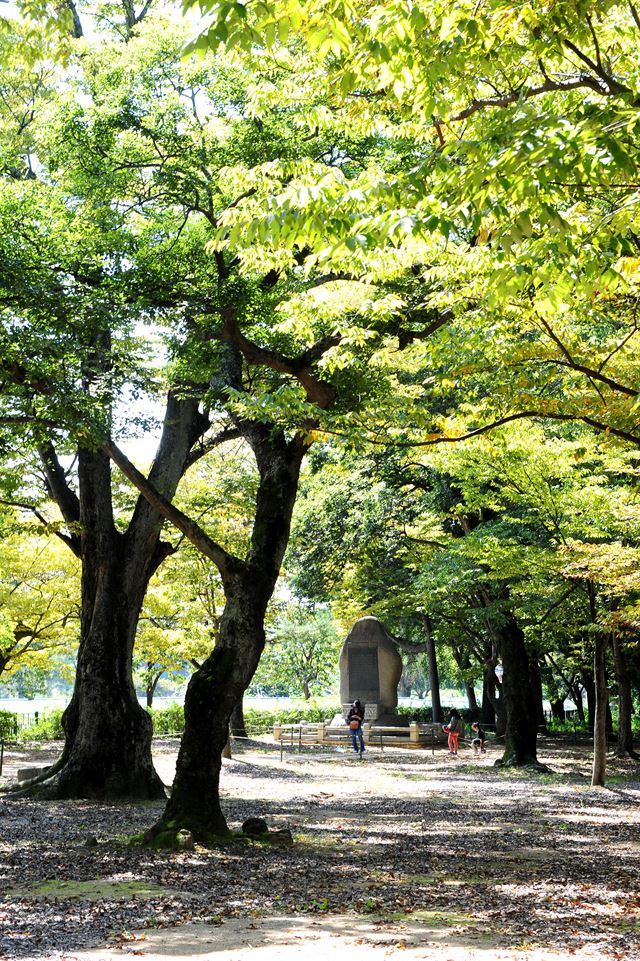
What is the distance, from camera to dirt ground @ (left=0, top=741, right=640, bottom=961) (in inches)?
228

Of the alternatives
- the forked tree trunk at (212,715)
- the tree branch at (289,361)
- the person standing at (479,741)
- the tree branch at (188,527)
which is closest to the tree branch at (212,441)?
the tree branch at (188,527)

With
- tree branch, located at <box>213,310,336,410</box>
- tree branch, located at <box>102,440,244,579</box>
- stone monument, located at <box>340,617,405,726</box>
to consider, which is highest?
tree branch, located at <box>213,310,336,410</box>

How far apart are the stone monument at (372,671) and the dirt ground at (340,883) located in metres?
16.5

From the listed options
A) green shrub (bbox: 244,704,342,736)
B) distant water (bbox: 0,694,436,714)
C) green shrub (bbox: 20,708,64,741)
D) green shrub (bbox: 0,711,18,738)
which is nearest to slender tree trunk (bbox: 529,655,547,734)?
green shrub (bbox: 244,704,342,736)

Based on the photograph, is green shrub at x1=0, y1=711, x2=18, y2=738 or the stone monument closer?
green shrub at x1=0, y1=711, x2=18, y2=738

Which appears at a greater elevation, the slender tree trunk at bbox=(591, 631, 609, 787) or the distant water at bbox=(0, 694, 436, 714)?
the slender tree trunk at bbox=(591, 631, 609, 787)

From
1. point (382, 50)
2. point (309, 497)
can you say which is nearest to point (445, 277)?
point (382, 50)

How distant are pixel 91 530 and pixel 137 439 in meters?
2.37

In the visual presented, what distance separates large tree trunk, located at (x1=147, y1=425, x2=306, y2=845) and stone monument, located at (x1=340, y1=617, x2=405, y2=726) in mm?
21613

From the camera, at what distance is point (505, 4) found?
5051 mm

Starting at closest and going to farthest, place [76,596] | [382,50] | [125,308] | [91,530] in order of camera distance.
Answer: [382,50] → [125,308] → [91,530] → [76,596]

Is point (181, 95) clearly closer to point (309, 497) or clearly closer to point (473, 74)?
point (473, 74)

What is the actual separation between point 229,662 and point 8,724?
25456mm

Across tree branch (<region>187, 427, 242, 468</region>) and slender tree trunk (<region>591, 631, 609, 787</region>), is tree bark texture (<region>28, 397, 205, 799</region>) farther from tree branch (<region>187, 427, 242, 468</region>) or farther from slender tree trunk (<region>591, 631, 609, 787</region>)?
slender tree trunk (<region>591, 631, 609, 787</region>)
